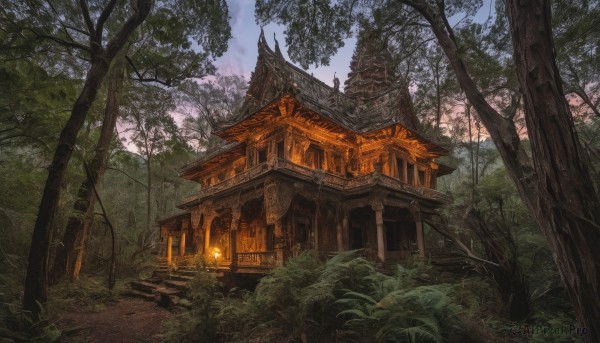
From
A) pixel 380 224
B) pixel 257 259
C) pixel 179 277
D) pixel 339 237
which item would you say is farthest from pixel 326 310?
pixel 179 277

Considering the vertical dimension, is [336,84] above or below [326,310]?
above

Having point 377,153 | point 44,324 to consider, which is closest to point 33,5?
point 44,324

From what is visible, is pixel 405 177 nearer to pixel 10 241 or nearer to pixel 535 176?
pixel 535 176

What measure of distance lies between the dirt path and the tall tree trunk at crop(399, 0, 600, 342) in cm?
799

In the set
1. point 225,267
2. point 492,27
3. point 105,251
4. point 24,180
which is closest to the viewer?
point 492,27

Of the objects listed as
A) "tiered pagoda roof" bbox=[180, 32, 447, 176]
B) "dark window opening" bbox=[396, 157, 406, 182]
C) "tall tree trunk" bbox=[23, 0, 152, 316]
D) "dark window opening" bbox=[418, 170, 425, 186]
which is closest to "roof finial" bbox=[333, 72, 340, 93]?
"tiered pagoda roof" bbox=[180, 32, 447, 176]

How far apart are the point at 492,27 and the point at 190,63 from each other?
874 centimetres

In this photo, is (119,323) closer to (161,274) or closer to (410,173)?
(161,274)

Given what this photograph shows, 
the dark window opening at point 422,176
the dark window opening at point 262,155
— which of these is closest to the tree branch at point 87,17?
the dark window opening at point 262,155

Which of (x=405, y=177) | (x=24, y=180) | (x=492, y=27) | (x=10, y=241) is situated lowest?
(x=10, y=241)

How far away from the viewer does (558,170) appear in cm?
346

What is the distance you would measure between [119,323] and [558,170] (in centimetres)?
1110

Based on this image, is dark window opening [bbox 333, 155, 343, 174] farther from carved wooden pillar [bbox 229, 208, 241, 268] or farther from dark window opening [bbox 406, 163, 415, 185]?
carved wooden pillar [bbox 229, 208, 241, 268]

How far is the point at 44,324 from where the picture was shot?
6.35 metres
